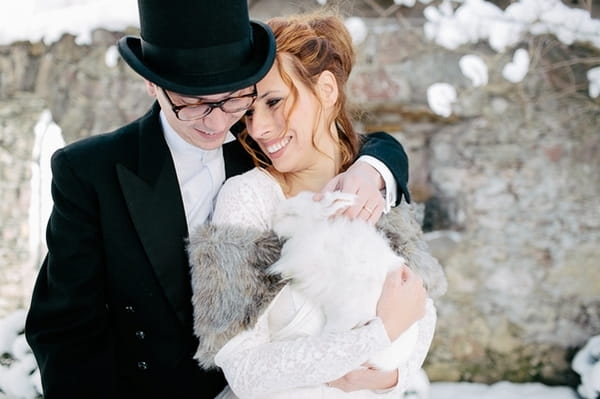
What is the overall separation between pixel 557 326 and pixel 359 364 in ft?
9.12

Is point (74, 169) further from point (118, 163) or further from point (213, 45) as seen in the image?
point (213, 45)

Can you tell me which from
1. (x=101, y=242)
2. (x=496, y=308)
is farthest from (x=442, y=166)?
(x=101, y=242)

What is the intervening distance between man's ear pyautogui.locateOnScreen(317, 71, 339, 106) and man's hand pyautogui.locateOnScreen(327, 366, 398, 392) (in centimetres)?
82

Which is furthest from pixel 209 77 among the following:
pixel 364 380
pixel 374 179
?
pixel 364 380

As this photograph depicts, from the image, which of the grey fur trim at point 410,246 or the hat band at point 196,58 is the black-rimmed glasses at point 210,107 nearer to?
the hat band at point 196,58

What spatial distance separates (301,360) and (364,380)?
0.23 meters

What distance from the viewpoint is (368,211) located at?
5.55 feet

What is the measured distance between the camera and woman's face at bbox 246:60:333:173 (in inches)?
69.4

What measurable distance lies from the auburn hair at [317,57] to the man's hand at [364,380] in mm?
671

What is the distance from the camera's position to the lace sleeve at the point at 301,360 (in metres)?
1.51

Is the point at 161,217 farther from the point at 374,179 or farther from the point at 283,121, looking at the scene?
the point at 374,179

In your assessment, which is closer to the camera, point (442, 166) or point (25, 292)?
point (442, 166)

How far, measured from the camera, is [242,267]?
1572mm

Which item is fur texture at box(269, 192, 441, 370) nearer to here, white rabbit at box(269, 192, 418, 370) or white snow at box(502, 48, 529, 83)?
white rabbit at box(269, 192, 418, 370)
